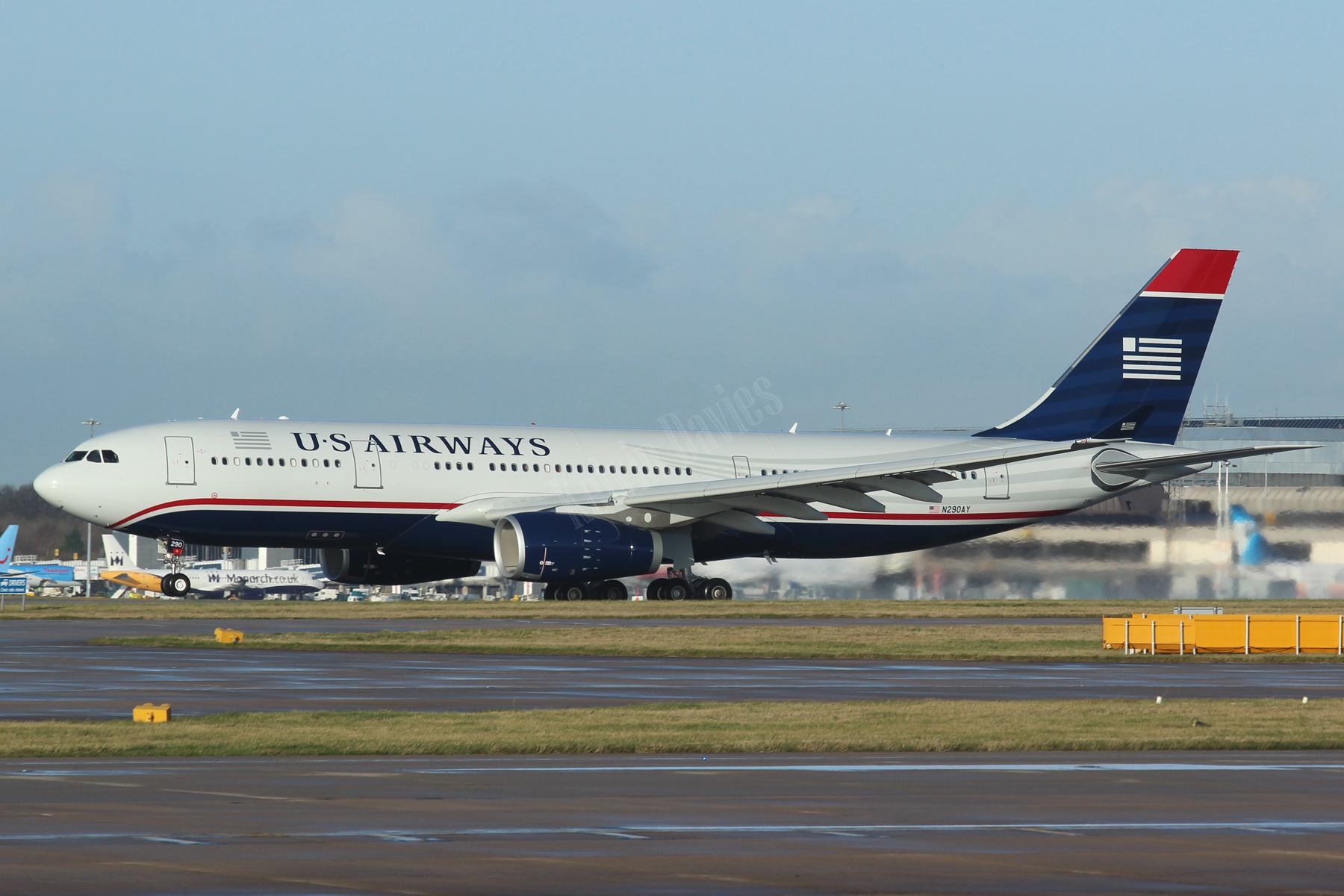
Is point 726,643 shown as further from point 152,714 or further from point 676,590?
point 676,590

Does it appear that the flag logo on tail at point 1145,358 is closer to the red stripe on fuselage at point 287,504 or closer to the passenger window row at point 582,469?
the passenger window row at point 582,469

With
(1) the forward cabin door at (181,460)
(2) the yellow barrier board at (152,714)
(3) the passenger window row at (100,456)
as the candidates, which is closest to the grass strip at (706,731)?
(2) the yellow barrier board at (152,714)

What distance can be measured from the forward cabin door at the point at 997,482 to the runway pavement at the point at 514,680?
2002cm

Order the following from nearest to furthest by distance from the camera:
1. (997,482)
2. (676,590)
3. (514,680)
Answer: (514,680) < (676,590) < (997,482)

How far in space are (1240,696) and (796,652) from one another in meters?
8.72

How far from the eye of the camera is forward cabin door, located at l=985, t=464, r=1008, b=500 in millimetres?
46562

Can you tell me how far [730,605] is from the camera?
41.9 meters

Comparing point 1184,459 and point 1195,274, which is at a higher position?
point 1195,274

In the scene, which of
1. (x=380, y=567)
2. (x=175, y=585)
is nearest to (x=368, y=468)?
(x=380, y=567)

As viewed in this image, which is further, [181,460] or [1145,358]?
[1145,358]

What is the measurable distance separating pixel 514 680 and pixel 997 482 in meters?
27.0

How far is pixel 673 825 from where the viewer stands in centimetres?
1027

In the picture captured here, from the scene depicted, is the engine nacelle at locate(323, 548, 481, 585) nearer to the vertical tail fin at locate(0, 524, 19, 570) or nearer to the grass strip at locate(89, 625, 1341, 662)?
the grass strip at locate(89, 625, 1341, 662)

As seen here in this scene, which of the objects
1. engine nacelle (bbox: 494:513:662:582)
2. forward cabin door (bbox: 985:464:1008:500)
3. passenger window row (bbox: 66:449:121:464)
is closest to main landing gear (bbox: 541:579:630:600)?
engine nacelle (bbox: 494:513:662:582)
